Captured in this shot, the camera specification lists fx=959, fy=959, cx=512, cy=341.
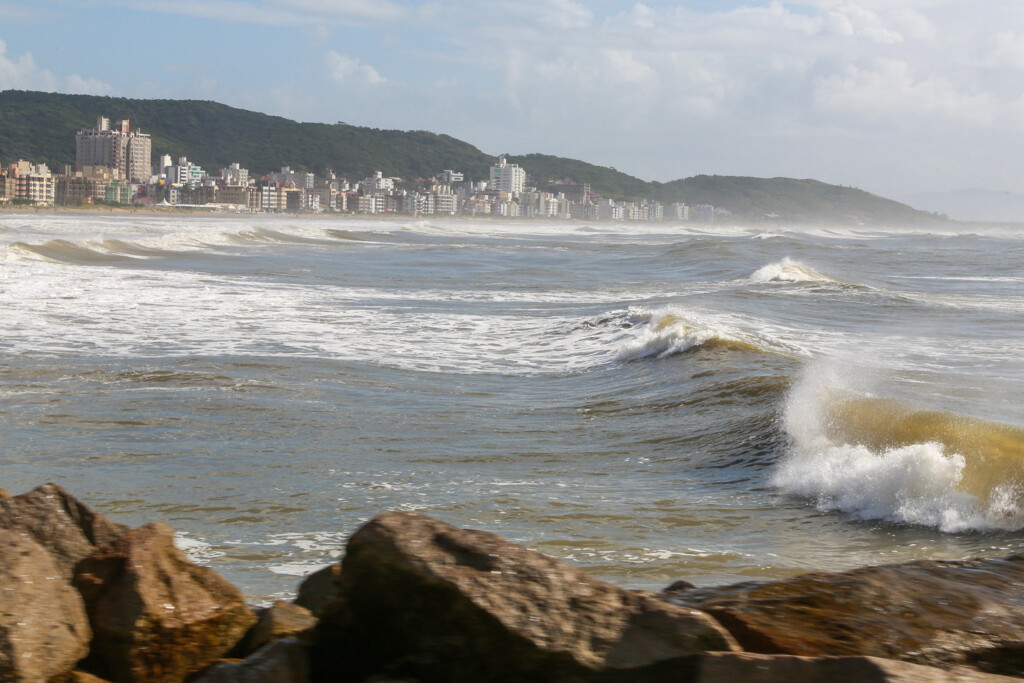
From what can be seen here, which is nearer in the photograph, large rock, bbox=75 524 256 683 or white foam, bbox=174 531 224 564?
large rock, bbox=75 524 256 683

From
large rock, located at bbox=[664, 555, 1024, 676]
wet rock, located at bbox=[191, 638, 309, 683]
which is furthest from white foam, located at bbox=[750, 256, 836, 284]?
wet rock, located at bbox=[191, 638, 309, 683]

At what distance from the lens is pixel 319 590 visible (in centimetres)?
337

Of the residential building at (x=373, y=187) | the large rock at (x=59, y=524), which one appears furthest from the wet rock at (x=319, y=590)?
the residential building at (x=373, y=187)

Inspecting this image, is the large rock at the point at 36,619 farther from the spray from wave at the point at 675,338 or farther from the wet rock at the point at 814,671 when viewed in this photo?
the spray from wave at the point at 675,338

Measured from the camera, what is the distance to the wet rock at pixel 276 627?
3121 mm

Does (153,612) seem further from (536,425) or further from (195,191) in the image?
(195,191)

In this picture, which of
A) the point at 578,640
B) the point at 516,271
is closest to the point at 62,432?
the point at 578,640

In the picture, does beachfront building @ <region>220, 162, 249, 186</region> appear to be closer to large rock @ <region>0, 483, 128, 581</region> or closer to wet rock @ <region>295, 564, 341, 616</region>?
large rock @ <region>0, 483, 128, 581</region>

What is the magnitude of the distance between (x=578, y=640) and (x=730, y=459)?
5.21 m

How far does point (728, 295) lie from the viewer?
867 inches

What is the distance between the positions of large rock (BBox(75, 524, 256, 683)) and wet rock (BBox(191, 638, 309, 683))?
170mm

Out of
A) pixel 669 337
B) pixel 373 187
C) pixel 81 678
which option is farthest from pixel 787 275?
pixel 373 187

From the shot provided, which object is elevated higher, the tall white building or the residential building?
the tall white building

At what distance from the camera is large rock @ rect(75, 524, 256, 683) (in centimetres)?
302
